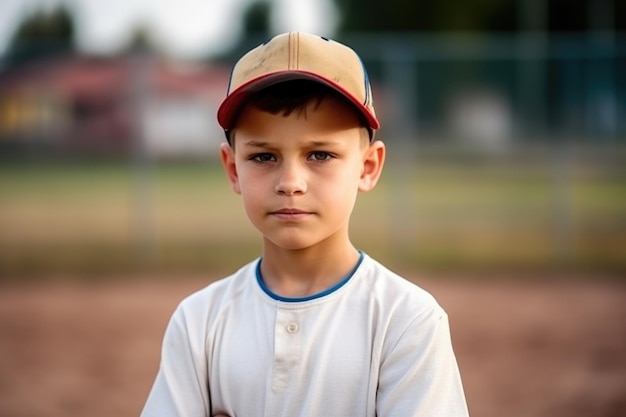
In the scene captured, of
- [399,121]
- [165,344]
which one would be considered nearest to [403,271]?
[399,121]

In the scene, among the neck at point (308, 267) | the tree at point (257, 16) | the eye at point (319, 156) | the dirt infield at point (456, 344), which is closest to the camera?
the eye at point (319, 156)

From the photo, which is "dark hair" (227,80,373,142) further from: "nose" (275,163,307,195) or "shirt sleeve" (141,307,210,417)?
"shirt sleeve" (141,307,210,417)

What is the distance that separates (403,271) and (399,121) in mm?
2301

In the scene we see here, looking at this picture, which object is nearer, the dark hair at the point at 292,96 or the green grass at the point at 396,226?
the dark hair at the point at 292,96

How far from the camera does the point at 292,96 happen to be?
7.38ft

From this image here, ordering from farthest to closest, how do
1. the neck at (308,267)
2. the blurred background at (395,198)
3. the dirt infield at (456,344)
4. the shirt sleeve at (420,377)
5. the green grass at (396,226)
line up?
the green grass at (396,226)
the blurred background at (395,198)
the dirt infield at (456,344)
the neck at (308,267)
the shirt sleeve at (420,377)

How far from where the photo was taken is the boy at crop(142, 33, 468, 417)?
220cm

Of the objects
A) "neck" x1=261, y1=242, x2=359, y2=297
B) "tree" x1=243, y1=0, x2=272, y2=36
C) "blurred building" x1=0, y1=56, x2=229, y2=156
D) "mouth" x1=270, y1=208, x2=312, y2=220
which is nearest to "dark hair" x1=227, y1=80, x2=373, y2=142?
"mouth" x1=270, y1=208, x2=312, y2=220

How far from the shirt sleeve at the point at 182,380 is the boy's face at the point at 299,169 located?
1.11 ft

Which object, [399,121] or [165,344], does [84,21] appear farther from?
[165,344]

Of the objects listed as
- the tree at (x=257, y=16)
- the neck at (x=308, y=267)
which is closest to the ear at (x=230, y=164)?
the neck at (x=308, y=267)

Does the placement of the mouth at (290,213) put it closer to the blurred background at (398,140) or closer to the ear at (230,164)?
the ear at (230,164)

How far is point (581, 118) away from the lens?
39.2 ft

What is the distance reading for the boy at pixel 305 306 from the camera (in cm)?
220
